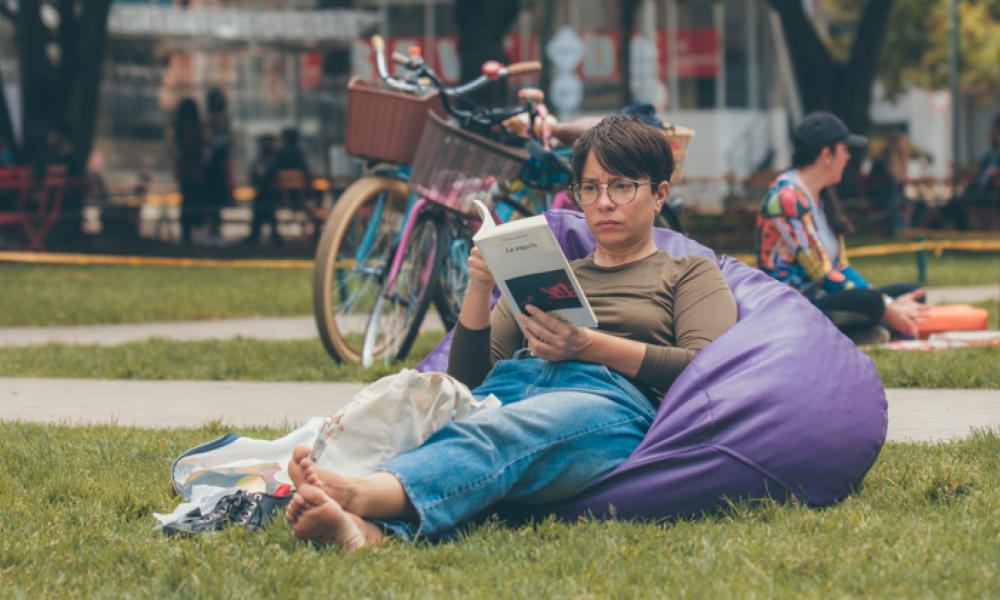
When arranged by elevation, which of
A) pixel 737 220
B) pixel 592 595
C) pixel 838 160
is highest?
pixel 838 160

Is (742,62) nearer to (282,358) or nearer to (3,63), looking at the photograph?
(3,63)

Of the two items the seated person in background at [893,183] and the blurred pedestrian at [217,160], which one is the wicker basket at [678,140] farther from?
the blurred pedestrian at [217,160]

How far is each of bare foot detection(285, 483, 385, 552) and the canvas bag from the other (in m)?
0.18

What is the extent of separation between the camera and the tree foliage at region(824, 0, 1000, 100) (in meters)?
29.5

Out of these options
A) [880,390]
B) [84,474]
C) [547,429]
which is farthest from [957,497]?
[84,474]

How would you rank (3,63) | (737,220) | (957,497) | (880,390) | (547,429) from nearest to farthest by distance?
(547,429) < (957,497) < (880,390) < (737,220) < (3,63)

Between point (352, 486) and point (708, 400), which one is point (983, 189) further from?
point (352, 486)

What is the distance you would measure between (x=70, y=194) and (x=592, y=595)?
14888 millimetres

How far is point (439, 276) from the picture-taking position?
6.21 metres

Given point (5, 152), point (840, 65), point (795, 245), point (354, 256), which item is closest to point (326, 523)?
point (354, 256)

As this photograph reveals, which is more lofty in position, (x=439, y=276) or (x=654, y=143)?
(x=654, y=143)

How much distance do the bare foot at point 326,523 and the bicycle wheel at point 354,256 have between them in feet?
10.2

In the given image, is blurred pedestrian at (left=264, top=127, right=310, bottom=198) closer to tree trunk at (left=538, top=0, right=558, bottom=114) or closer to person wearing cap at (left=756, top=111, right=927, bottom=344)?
tree trunk at (left=538, top=0, right=558, bottom=114)

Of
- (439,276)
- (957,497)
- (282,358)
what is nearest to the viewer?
(957,497)
